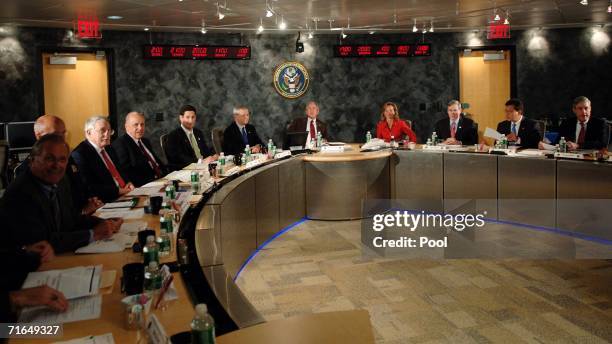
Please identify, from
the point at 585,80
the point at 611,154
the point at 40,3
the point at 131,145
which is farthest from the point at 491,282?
the point at 585,80

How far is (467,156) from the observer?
6617mm

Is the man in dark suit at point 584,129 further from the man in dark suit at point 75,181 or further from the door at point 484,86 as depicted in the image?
the door at point 484,86

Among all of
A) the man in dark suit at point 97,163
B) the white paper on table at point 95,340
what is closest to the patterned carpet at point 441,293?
the man in dark suit at point 97,163

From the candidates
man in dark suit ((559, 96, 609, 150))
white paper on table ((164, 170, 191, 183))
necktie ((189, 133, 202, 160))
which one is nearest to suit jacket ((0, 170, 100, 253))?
white paper on table ((164, 170, 191, 183))

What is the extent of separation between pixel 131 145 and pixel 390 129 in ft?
12.0

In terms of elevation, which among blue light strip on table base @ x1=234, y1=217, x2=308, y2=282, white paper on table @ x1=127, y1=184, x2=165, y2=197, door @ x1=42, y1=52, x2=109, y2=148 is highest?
door @ x1=42, y1=52, x2=109, y2=148

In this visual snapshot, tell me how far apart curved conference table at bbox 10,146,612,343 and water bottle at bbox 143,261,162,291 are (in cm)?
9

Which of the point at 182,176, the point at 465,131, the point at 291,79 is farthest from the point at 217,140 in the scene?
the point at 291,79

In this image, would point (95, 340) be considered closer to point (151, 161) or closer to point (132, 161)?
point (132, 161)

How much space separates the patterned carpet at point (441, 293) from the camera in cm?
360

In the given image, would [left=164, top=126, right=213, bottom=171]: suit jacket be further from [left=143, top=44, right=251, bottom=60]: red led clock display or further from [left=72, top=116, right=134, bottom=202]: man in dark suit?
[left=143, top=44, right=251, bottom=60]: red led clock display

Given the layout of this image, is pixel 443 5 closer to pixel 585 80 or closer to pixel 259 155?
pixel 259 155

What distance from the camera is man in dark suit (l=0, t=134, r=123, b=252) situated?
2.74 m

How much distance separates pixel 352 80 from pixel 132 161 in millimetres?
5988
